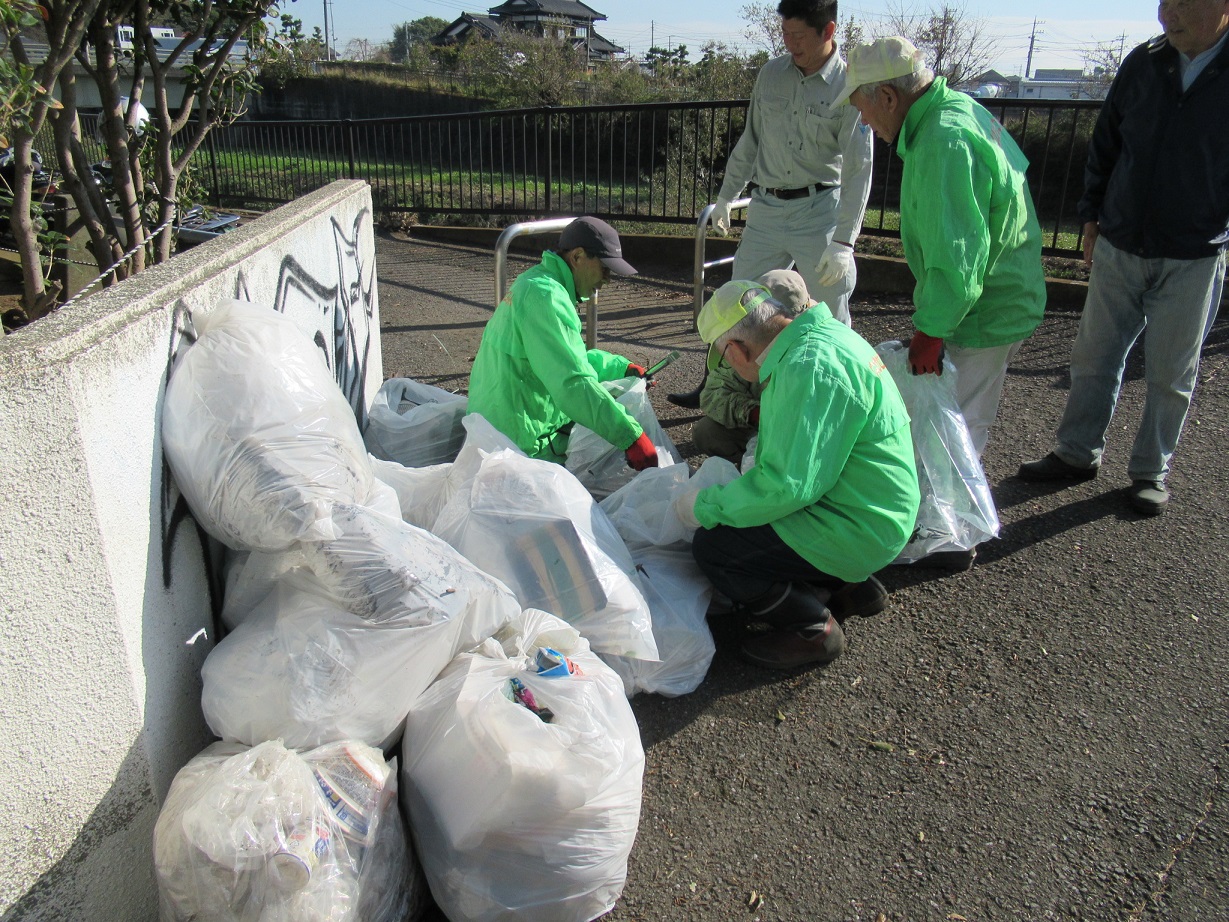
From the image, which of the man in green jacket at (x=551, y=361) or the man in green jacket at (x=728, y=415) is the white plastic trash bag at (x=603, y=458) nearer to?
the man in green jacket at (x=551, y=361)

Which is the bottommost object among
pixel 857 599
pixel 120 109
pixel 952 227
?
pixel 857 599

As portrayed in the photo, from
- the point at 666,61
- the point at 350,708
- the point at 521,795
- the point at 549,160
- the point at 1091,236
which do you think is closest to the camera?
the point at 521,795

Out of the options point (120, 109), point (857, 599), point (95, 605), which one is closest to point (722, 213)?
point (857, 599)

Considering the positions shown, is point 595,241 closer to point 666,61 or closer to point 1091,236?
point 1091,236

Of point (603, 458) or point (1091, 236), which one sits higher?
point (1091, 236)

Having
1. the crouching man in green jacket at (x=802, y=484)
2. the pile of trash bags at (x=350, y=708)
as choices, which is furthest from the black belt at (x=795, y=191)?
the pile of trash bags at (x=350, y=708)

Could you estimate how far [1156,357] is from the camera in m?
3.69

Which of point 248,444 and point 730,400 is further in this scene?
point 730,400

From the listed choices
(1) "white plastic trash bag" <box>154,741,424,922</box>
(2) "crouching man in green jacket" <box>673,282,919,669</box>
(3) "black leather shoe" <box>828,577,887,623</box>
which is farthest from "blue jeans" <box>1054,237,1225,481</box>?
(1) "white plastic trash bag" <box>154,741,424,922</box>

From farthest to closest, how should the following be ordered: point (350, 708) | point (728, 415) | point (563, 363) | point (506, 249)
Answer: point (506, 249)
point (728, 415)
point (563, 363)
point (350, 708)

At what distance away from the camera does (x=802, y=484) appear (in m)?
2.52

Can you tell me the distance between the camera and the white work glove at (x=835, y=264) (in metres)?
4.08

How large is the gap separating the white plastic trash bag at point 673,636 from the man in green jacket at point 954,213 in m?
1.25

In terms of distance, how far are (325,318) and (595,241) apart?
42.1 inches
